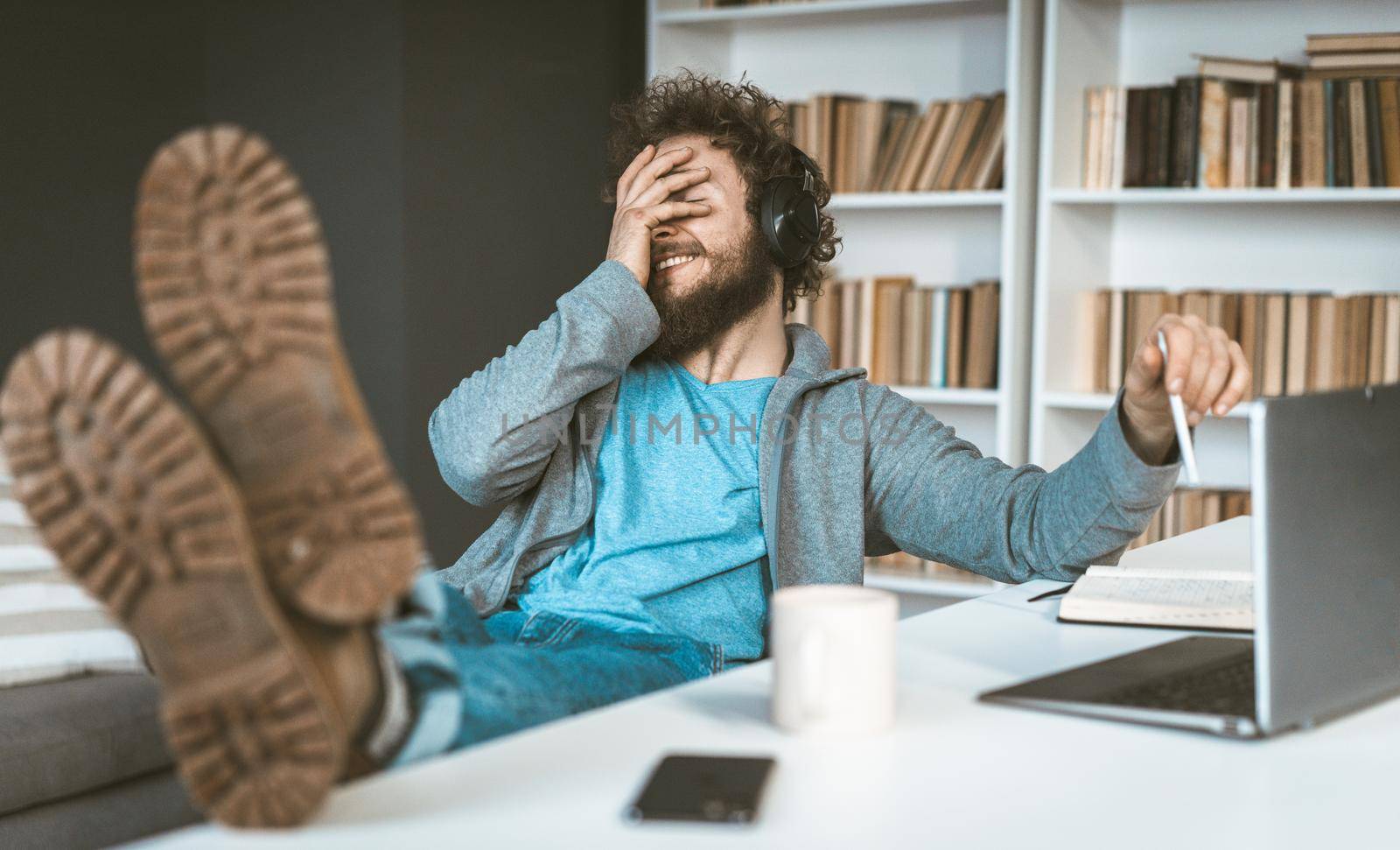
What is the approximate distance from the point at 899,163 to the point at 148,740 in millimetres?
2203

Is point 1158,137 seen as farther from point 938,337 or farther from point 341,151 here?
point 341,151

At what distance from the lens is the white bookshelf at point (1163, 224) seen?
2973 millimetres

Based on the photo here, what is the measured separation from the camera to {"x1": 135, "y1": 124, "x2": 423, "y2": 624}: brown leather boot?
25.4 inches

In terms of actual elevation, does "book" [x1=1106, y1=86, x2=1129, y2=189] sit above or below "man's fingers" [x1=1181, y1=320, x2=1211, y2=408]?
above

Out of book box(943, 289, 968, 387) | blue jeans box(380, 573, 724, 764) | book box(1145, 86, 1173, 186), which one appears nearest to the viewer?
blue jeans box(380, 573, 724, 764)

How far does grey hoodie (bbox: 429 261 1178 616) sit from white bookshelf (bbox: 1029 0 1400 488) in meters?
1.47

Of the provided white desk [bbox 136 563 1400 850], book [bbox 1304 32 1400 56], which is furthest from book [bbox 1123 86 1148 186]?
white desk [bbox 136 563 1400 850]

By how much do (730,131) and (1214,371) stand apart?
2.97ft

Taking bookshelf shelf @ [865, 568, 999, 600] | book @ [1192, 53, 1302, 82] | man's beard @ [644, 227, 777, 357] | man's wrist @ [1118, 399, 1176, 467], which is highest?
book @ [1192, 53, 1302, 82]

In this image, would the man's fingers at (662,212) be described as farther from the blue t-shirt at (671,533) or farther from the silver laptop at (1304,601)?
the silver laptop at (1304,601)

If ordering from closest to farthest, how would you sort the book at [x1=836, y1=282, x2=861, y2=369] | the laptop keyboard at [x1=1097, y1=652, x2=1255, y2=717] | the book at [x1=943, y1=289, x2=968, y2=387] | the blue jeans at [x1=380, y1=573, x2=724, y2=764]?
the blue jeans at [x1=380, y1=573, x2=724, y2=764], the laptop keyboard at [x1=1097, y1=652, x2=1255, y2=717], the book at [x1=943, y1=289, x2=968, y2=387], the book at [x1=836, y1=282, x2=861, y2=369]

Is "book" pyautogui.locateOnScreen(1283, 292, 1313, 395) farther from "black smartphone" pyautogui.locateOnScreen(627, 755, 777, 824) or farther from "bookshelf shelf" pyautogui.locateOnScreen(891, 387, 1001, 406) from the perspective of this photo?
"black smartphone" pyautogui.locateOnScreen(627, 755, 777, 824)

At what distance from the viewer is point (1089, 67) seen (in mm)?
3072

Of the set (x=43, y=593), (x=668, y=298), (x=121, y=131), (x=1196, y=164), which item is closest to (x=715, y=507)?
(x=668, y=298)
